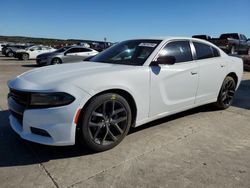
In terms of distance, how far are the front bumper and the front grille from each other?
0.10 metres

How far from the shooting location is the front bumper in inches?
119

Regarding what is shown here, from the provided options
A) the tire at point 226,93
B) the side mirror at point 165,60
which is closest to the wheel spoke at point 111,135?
the side mirror at point 165,60

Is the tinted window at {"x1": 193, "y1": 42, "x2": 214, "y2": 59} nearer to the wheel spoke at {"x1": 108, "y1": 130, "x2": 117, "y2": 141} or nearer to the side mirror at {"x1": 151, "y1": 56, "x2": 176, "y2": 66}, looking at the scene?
the side mirror at {"x1": 151, "y1": 56, "x2": 176, "y2": 66}

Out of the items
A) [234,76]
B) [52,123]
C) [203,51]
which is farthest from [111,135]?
[234,76]

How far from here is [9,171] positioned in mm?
2951

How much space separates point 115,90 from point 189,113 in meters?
2.30

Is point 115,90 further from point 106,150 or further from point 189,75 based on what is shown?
point 189,75

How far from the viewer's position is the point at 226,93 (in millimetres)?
5543

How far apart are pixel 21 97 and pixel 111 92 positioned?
3.62 ft

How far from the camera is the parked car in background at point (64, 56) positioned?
1628 centimetres

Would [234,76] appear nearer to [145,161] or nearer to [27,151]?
[145,161]

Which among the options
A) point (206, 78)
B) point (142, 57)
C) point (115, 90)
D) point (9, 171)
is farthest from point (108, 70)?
point (206, 78)

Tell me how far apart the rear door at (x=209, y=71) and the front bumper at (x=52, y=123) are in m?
2.53

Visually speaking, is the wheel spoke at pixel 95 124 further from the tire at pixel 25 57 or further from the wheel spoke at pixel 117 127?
the tire at pixel 25 57
